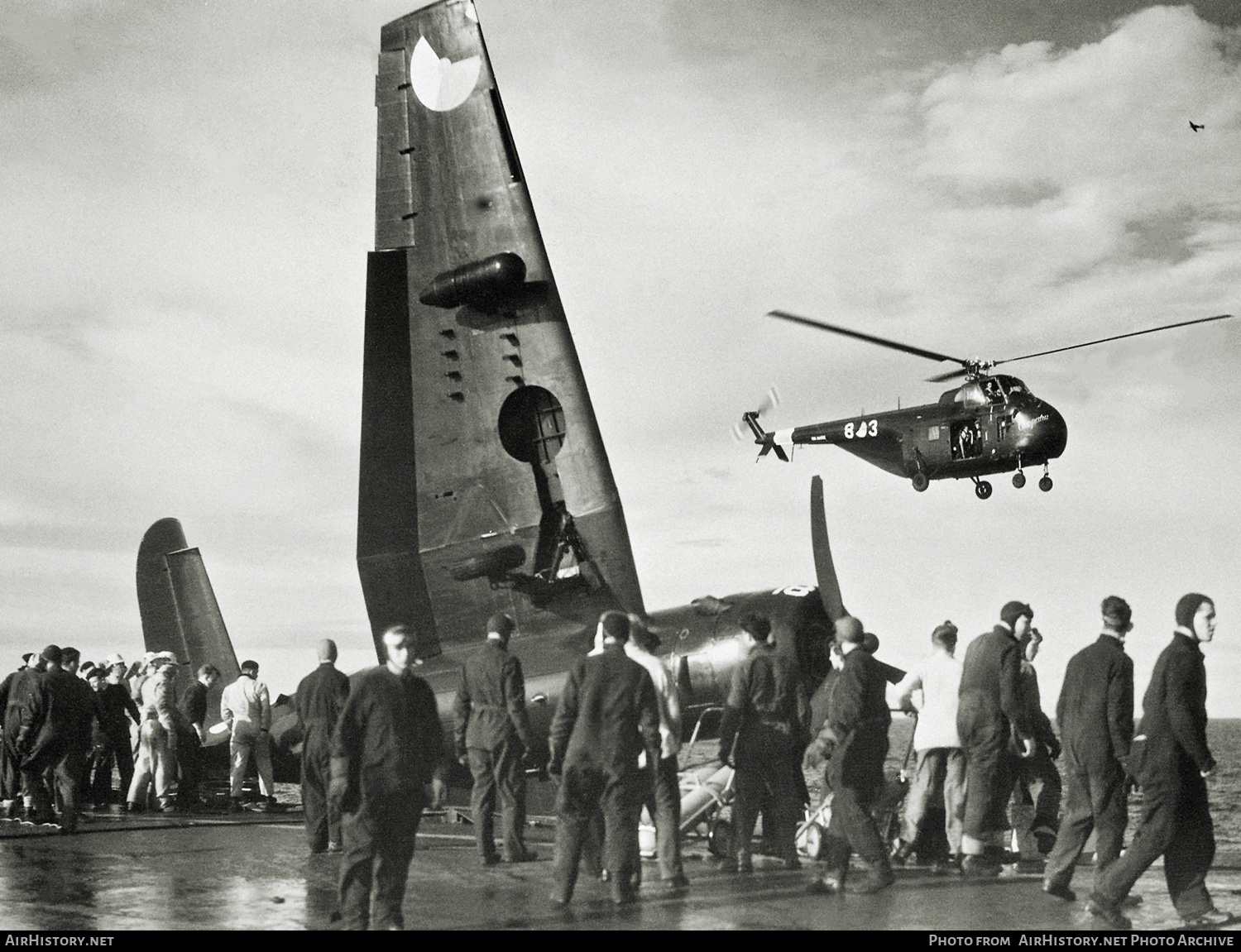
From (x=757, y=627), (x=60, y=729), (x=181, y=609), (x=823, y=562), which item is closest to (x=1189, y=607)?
(x=757, y=627)

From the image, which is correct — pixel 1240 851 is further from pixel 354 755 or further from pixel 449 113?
pixel 449 113

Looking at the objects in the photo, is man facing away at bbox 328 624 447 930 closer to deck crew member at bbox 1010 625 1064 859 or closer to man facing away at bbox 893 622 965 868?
man facing away at bbox 893 622 965 868

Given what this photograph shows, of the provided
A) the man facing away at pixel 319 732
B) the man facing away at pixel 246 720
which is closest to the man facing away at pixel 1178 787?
the man facing away at pixel 319 732

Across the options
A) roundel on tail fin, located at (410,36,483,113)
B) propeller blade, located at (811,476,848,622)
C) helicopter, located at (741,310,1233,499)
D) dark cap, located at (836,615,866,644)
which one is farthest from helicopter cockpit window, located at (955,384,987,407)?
dark cap, located at (836,615,866,644)

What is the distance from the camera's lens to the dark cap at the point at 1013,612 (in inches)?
384

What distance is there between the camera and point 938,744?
10000 mm

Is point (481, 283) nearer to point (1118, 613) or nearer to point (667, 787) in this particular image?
point (667, 787)

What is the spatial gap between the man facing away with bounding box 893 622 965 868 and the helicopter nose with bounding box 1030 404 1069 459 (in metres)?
16.5

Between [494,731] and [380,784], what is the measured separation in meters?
2.91

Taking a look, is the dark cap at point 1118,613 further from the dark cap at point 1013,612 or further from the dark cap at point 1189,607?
the dark cap at point 1013,612

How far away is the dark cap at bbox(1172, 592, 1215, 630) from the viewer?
7441 millimetres

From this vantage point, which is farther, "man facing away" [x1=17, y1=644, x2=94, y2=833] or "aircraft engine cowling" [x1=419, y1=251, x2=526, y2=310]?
"aircraft engine cowling" [x1=419, y1=251, x2=526, y2=310]
